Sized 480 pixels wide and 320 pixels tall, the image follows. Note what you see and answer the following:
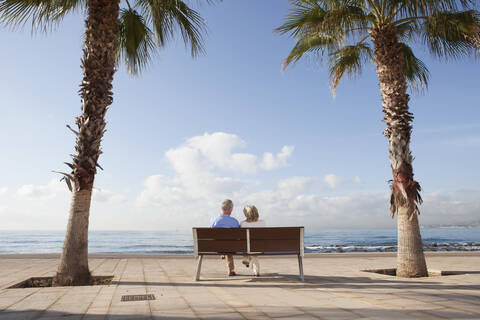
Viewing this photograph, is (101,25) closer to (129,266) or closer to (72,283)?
(72,283)

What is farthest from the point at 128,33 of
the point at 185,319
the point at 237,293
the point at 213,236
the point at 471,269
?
the point at 471,269

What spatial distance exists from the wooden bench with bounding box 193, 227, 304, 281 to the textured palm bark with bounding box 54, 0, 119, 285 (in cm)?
191

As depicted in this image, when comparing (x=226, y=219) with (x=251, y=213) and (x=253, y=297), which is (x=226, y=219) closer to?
(x=251, y=213)

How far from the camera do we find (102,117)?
638 centimetres

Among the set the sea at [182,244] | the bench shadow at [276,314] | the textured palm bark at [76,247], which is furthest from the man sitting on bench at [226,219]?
the sea at [182,244]

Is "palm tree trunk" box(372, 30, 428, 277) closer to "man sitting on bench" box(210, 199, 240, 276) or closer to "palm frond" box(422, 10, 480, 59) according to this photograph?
"palm frond" box(422, 10, 480, 59)

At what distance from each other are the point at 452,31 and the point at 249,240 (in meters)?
5.90

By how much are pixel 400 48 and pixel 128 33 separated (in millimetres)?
5871

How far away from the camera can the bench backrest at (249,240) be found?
575 cm

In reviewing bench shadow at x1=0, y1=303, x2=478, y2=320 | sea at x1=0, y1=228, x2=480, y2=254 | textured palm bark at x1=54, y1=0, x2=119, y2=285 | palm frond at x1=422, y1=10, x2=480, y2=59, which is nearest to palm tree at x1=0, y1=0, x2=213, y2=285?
textured palm bark at x1=54, y1=0, x2=119, y2=285

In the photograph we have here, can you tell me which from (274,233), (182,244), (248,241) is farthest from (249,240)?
(182,244)

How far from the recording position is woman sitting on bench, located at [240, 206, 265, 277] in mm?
6414

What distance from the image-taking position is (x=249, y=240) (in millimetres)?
5754

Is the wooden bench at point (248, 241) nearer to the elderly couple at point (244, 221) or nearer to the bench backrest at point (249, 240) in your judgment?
the bench backrest at point (249, 240)
